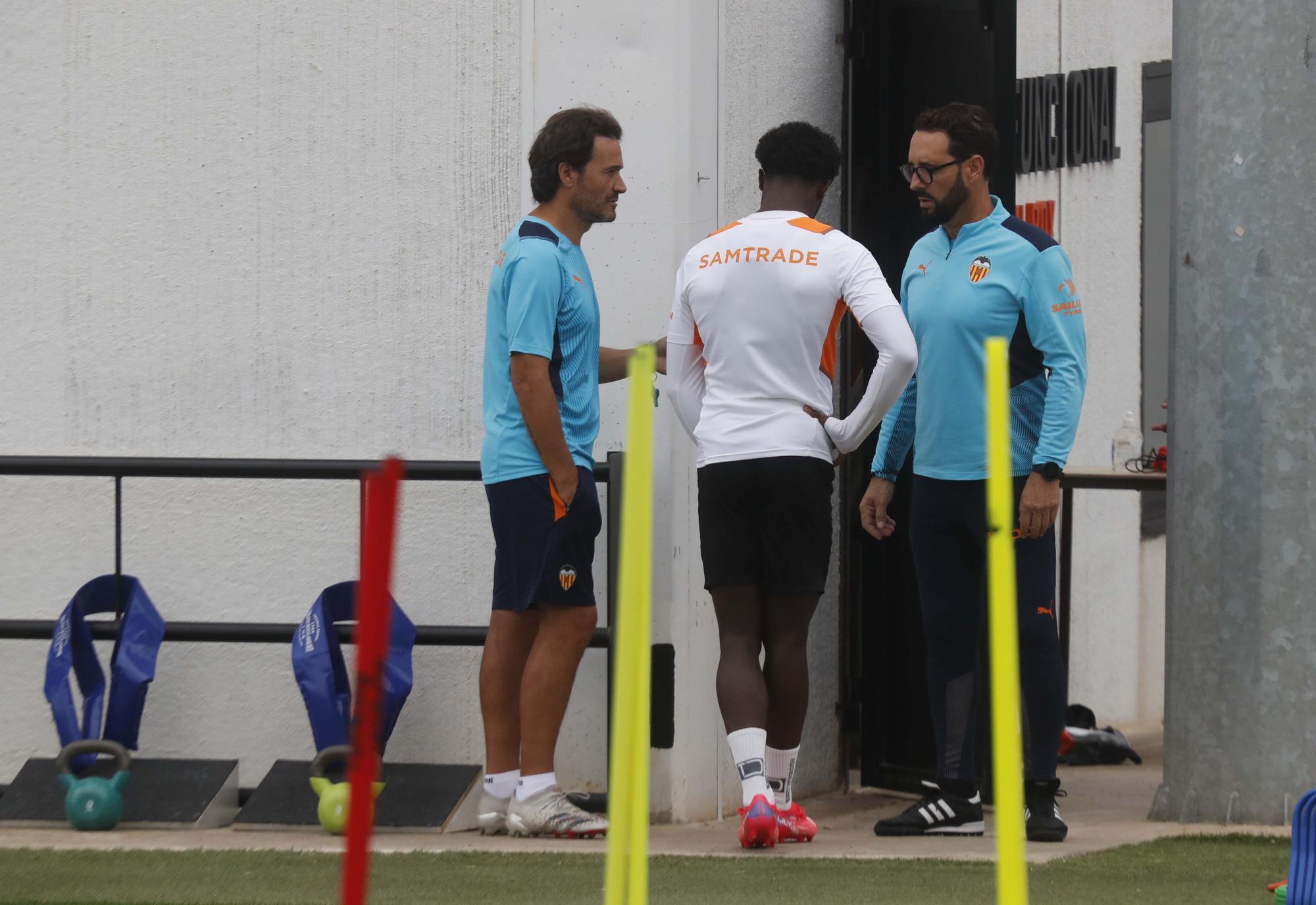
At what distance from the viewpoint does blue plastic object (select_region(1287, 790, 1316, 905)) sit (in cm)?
310

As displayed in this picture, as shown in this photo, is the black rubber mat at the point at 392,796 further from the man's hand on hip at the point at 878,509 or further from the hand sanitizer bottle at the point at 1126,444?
the hand sanitizer bottle at the point at 1126,444

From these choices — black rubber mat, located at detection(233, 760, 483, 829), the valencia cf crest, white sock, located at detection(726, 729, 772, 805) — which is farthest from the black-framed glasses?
black rubber mat, located at detection(233, 760, 483, 829)

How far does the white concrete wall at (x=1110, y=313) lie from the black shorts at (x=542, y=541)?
3.87 meters

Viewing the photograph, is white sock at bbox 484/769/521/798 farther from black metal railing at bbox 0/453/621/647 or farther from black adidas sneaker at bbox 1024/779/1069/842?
black adidas sneaker at bbox 1024/779/1069/842

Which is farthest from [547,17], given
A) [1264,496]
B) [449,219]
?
[1264,496]

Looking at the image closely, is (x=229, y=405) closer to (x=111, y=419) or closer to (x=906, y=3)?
(x=111, y=419)

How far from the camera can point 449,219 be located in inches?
197

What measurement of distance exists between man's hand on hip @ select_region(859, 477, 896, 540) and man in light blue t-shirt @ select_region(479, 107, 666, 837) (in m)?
0.70

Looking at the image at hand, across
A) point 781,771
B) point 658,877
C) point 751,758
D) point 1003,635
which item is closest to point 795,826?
point 781,771

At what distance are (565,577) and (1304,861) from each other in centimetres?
190

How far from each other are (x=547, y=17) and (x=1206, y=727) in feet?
8.41

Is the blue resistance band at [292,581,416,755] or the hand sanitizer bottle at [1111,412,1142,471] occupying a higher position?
the hand sanitizer bottle at [1111,412,1142,471]

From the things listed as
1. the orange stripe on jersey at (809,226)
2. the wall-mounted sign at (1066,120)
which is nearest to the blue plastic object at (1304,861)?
the orange stripe on jersey at (809,226)

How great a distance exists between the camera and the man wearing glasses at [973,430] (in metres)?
4.23
